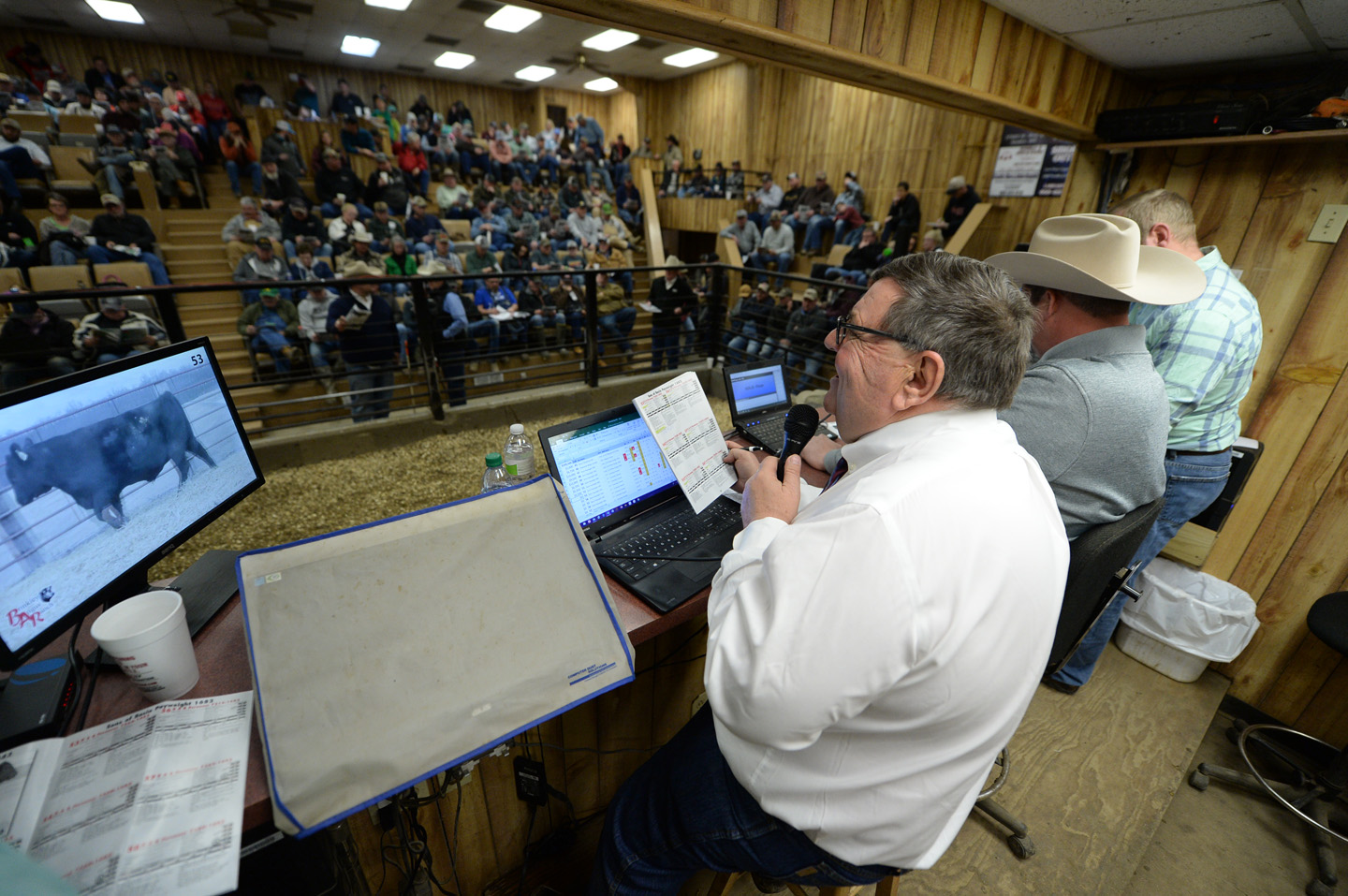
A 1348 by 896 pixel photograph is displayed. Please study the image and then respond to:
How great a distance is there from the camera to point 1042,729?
188 cm

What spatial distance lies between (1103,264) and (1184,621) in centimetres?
161

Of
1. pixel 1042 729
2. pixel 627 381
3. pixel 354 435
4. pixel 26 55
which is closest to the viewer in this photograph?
pixel 1042 729

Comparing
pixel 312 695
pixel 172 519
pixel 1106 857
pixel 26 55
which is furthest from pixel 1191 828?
pixel 26 55

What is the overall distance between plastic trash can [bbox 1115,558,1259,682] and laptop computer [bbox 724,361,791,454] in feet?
5.35

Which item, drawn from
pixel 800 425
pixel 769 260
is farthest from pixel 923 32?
pixel 769 260

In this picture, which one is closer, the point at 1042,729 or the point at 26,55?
the point at 1042,729

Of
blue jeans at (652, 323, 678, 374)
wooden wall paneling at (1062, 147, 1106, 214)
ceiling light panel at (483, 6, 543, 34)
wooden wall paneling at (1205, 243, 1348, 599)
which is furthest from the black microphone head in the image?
ceiling light panel at (483, 6, 543, 34)

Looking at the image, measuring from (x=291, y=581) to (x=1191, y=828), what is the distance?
8.12ft

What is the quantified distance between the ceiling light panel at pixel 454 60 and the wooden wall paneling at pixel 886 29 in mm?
10330

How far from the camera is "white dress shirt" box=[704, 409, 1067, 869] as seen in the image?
643mm

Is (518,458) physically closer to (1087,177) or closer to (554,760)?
(554,760)

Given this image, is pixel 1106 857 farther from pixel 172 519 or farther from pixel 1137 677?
pixel 172 519

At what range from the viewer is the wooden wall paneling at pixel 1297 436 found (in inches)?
72.2

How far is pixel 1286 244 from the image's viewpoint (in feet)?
6.49
